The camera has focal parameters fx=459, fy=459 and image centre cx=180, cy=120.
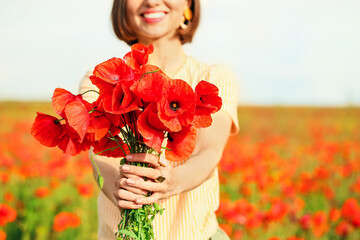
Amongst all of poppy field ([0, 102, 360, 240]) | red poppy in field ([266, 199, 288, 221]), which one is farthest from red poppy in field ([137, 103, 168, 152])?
red poppy in field ([266, 199, 288, 221])

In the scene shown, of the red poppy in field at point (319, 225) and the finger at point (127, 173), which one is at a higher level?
the finger at point (127, 173)

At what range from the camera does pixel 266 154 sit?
4180 mm

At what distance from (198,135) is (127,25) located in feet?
1.87

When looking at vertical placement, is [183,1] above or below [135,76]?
above

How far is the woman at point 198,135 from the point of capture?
1514 millimetres

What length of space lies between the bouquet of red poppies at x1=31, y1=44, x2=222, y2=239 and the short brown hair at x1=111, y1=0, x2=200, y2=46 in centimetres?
76

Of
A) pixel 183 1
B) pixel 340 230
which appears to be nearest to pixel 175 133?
pixel 183 1

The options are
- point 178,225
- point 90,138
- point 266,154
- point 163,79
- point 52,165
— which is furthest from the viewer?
point 266,154

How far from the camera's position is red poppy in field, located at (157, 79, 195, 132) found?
3.36 feet

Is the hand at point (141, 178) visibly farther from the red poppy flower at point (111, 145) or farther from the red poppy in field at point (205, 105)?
the red poppy in field at point (205, 105)

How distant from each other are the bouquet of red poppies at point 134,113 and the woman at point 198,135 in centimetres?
23

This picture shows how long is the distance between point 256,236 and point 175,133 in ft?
5.44

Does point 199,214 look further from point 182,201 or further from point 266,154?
point 266,154

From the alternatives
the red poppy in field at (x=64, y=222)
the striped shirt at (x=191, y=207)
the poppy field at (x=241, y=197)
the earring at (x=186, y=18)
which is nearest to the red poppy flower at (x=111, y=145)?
the striped shirt at (x=191, y=207)
